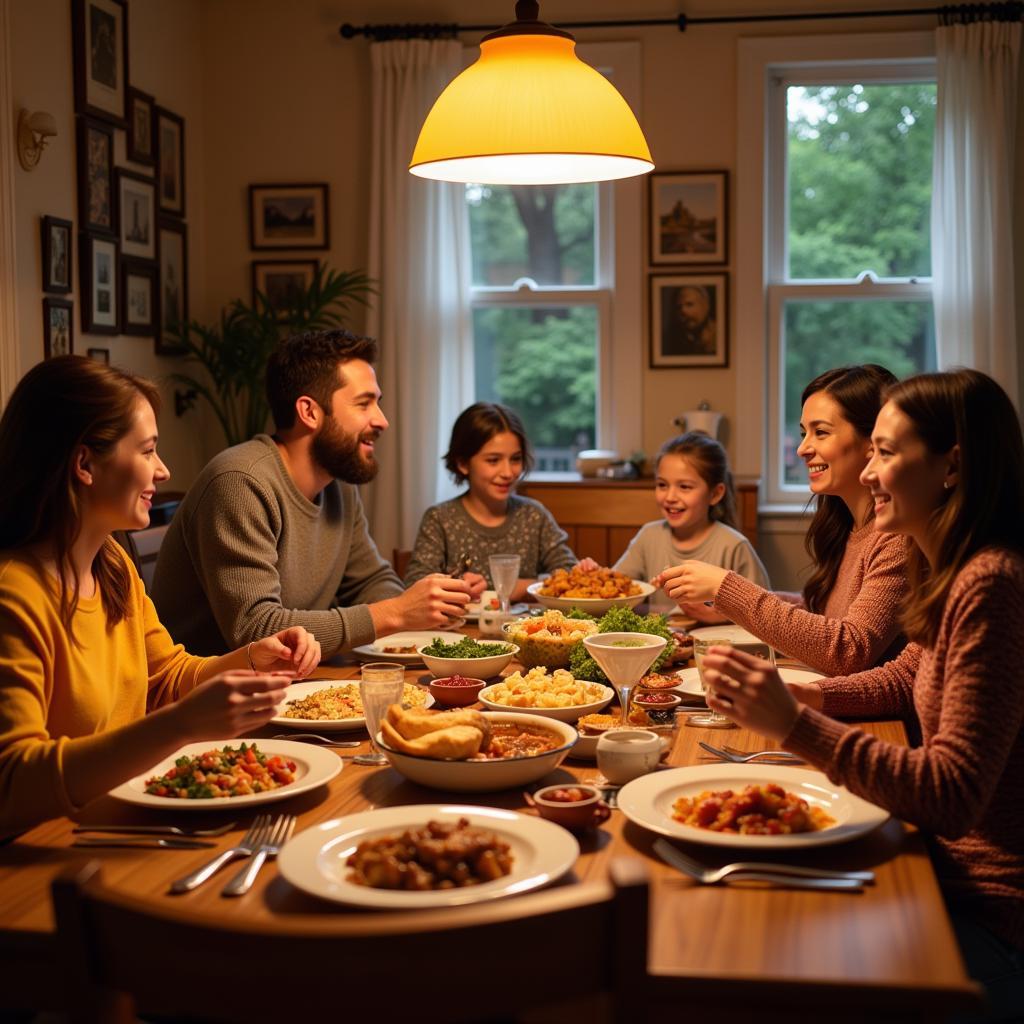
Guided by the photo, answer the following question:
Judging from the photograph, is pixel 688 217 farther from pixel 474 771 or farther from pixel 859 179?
pixel 474 771

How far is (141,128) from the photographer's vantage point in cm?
483

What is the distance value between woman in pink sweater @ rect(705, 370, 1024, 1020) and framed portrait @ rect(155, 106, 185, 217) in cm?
401

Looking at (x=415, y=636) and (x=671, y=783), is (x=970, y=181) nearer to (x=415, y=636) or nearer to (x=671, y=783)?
(x=415, y=636)

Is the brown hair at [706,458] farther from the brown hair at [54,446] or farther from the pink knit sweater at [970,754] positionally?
the brown hair at [54,446]

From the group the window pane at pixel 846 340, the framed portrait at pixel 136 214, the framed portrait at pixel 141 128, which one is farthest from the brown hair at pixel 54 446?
the window pane at pixel 846 340

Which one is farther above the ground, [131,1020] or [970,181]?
[970,181]

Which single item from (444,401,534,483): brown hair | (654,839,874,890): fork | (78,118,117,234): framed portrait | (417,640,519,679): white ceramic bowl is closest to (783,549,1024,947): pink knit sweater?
(654,839,874,890): fork

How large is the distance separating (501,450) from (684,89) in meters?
2.15

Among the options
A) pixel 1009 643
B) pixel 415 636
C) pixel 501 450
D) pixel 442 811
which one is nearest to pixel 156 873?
pixel 442 811

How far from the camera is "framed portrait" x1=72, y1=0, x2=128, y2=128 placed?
431cm

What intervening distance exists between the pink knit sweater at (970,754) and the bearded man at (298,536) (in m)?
1.22

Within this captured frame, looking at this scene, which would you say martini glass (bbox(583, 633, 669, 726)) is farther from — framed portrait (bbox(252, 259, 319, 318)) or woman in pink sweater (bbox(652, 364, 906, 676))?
framed portrait (bbox(252, 259, 319, 318))

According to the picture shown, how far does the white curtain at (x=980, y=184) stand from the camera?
189 inches

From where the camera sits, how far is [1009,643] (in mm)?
1508
